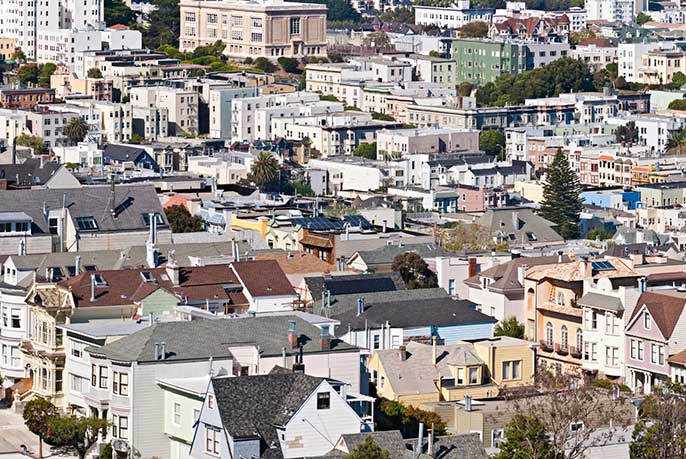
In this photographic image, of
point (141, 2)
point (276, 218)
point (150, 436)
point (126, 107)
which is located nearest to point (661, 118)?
point (126, 107)

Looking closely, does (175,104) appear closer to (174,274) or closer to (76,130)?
(76,130)

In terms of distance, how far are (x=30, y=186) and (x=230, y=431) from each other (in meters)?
30.9

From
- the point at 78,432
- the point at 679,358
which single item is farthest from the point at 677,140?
the point at 78,432

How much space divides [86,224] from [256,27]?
9133cm

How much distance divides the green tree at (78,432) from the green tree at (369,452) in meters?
7.28

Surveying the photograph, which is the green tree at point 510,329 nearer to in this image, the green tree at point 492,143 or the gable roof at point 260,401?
the gable roof at point 260,401

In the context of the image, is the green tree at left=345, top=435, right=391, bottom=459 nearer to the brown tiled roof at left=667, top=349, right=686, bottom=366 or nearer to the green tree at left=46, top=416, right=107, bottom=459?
the green tree at left=46, top=416, right=107, bottom=459

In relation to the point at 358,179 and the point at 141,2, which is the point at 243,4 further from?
the point at 358,179

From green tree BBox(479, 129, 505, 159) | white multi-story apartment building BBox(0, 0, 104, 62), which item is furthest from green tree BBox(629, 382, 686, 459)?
white multi-story apartment building BBox(0, 0, 104, 62)

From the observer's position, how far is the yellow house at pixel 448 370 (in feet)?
145

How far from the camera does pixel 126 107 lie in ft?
377

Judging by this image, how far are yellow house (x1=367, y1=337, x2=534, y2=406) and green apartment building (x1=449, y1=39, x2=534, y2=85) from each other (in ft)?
306

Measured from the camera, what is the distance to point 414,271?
5478cm

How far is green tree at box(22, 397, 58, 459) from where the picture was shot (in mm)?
42781
